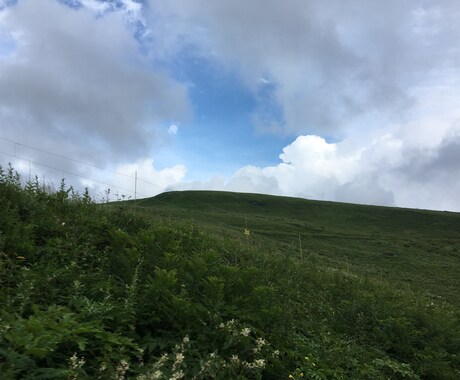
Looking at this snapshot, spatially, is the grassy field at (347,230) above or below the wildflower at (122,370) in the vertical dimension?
above

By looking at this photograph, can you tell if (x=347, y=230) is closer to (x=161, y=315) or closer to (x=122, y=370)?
(x=161, y=315)

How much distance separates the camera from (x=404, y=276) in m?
35.8

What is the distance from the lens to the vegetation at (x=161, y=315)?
3990mm

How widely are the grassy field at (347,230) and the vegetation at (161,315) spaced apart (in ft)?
66.1

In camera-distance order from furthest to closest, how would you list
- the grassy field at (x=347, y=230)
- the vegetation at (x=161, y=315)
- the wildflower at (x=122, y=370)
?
the grassy field at (x=347, y=230) → the vegetation at (x=161, y=315) → the wildflower at (x=122, y=370)

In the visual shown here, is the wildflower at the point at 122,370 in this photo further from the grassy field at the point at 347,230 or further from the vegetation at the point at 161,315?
the grassy field at the point at 347,230

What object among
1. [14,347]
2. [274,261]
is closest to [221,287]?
[14,347]

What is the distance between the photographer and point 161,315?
518 centimetres

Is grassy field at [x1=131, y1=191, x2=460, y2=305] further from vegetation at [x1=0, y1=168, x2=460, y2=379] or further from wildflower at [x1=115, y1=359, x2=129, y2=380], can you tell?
wildflower at [x1=115, y1=359, x2=129, y2=380]

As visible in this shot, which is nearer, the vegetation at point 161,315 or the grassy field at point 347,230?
the vegetation at point 161,315

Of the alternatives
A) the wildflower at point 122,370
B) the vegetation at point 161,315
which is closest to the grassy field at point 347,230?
the vegetation at point 161,315

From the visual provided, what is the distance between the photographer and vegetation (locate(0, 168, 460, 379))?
399cm

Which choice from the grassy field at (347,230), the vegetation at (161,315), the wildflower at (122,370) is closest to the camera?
the wildflower at (122,370)

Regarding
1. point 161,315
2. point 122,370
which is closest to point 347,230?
point 161,315
